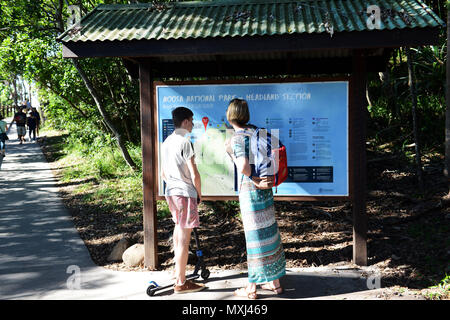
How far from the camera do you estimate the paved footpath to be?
15.1 feet

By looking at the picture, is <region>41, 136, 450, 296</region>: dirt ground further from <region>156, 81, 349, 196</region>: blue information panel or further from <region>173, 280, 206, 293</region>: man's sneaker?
<region>156, 81, 349, 196</region>: blue information panel

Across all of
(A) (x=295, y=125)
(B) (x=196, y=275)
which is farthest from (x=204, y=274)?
(A) (x=295, y=125)

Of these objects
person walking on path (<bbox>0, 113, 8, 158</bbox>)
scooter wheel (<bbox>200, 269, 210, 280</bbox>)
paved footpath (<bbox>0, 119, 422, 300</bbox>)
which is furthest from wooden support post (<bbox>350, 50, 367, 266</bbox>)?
person walking on path (<bbox>0, 113, 8, 158</bbox>)

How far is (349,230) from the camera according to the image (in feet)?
22.5

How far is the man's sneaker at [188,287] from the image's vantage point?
14.8 ft

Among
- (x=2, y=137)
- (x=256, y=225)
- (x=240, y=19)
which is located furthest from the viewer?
(x=2, y=137)

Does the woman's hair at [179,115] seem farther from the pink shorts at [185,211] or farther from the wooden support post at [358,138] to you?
the wooden support post at [358,138]

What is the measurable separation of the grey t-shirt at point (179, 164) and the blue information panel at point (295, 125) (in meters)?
1.07

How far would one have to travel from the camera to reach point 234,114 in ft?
13.7

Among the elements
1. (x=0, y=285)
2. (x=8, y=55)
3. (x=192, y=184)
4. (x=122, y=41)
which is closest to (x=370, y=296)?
(x=192, y=184)

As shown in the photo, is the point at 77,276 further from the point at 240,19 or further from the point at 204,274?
the point at 240,19

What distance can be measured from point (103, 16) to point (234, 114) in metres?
2.69

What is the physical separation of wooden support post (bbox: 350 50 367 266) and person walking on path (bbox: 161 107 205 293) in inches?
80.6

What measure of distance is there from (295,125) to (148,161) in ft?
6.31
